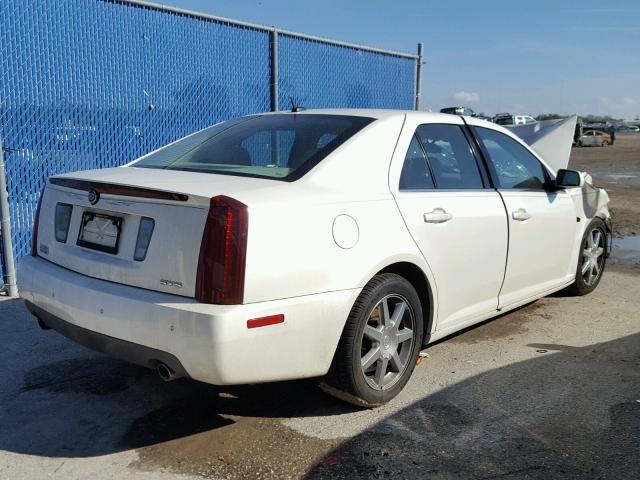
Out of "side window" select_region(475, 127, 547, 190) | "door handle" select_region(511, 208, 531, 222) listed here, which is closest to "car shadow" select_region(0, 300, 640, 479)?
"door handle" select_region(511, 208, 531, 222)

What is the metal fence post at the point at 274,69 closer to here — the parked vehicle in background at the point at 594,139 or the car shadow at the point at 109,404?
the car shadow at the point at 109,404

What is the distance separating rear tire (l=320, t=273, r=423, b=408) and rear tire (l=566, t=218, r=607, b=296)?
8.37 ft

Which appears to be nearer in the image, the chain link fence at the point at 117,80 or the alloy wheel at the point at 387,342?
the alloy wheel at the point at 387,342

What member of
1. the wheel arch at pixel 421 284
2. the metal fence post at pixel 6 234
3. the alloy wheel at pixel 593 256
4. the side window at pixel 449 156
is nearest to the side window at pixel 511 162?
the side window at pixel 449 156

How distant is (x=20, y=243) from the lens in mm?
5883

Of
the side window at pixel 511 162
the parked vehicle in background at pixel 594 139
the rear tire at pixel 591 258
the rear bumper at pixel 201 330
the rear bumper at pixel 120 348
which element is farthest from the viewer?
the parked vehicle in background at pixel 594 139

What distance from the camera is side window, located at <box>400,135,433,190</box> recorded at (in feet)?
12.3

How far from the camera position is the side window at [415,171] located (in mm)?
3734

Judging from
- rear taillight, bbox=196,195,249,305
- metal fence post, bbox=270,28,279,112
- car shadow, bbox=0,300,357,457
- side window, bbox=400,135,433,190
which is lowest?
car shadow, bbox=0,300,357,457

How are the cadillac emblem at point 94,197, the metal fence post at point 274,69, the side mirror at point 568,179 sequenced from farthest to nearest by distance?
the metal fence post at point 274,69, the side mirror at point 568,179, the cadillac emblem at point 94,197

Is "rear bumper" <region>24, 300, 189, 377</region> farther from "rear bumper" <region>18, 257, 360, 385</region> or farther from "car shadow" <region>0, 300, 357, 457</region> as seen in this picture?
"car shadow" <region>0, 300, 357, 457</region>

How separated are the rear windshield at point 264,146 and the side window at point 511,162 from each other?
1223 mm

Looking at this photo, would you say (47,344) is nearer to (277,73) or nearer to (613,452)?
(613,452)

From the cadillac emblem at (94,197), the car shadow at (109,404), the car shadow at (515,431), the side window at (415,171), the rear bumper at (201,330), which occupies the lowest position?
the car shadow at (109,404)
